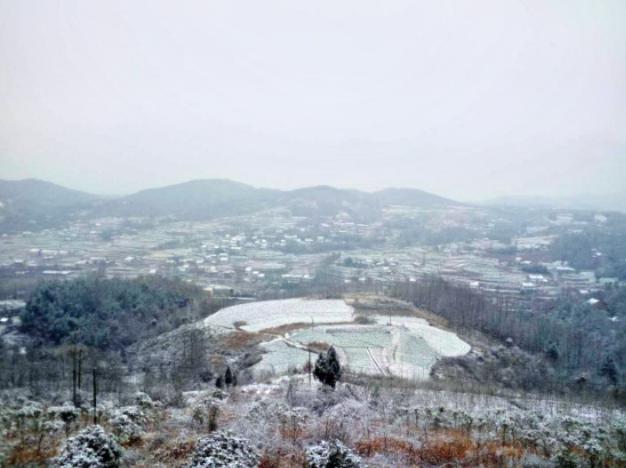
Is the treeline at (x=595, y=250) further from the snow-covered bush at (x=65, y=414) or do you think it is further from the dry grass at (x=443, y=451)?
the snow-covered bush at (x=65, y=414)

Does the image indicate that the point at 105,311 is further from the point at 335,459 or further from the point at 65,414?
the point at 335,459

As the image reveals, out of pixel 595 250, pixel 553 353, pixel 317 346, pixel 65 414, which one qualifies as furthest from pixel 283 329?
pixel 595 250

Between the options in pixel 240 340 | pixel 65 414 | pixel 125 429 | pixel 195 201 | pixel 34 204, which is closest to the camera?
pixel 125 429

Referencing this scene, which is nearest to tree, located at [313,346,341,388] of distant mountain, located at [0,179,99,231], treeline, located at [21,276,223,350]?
treeline, located at [21,276,223,350]

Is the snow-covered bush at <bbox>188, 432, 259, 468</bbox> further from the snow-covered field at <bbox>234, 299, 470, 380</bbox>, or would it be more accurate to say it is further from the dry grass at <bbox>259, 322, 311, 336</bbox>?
the dry grass at <bbox>259, 322, 311, 336</bbox>

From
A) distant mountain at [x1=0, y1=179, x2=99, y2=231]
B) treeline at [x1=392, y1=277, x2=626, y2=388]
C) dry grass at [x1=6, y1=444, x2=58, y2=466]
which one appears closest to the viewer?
dry grass at [x1=6, y1=444, x2=58, y2=466]

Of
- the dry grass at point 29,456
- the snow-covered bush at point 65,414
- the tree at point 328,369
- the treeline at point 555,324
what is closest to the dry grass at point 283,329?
the treeline at point 555,324

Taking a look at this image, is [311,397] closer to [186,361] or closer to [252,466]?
[252,466]
